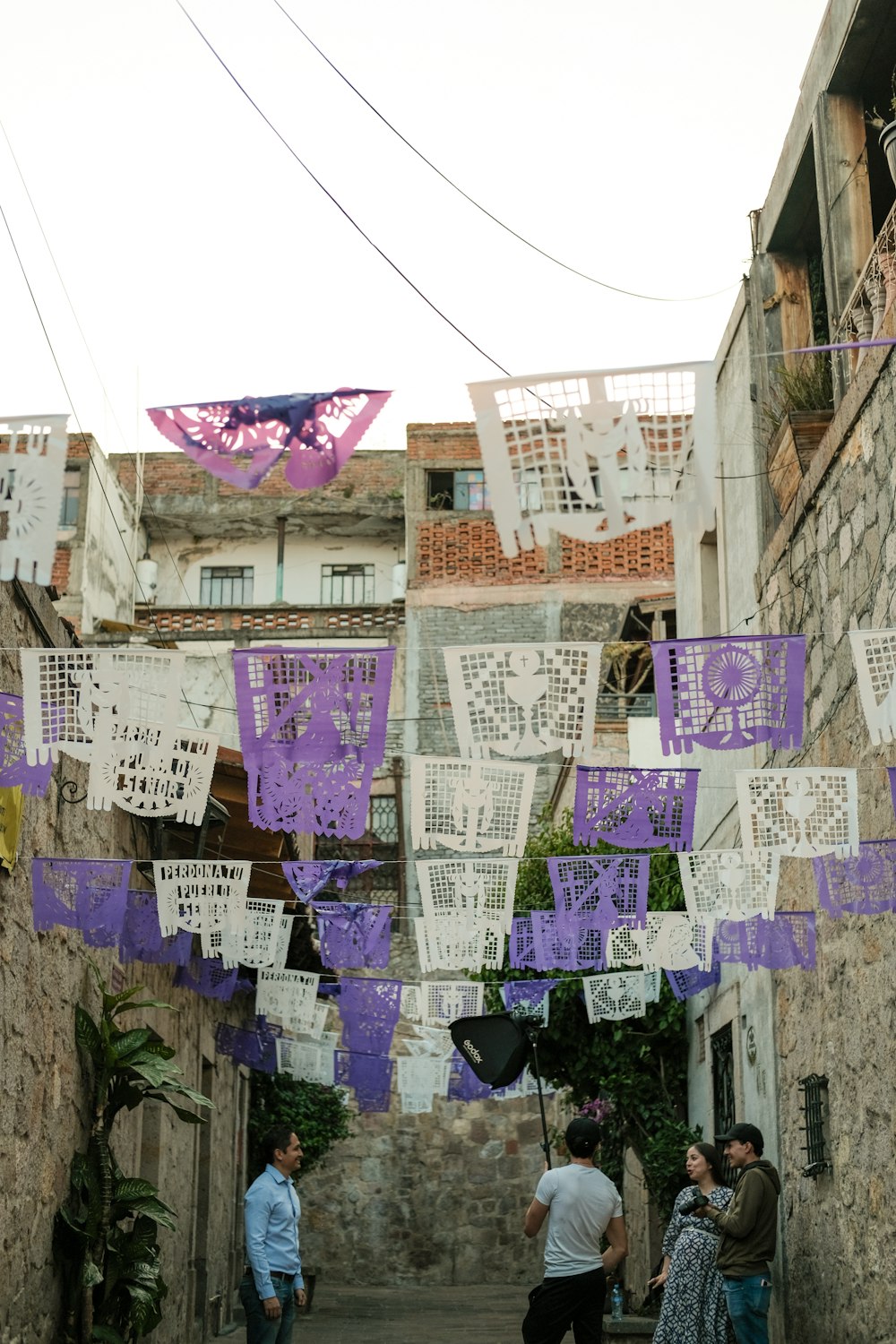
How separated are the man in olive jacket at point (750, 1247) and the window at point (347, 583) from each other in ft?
70.0

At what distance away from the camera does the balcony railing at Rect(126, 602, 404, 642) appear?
2580 cm

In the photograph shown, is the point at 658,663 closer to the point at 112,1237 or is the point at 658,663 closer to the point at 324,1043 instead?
the point at 112,1237

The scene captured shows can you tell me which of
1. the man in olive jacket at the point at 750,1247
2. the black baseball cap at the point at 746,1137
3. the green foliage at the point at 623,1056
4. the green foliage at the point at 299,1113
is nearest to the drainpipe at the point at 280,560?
the green foliage at the point at 299,1113

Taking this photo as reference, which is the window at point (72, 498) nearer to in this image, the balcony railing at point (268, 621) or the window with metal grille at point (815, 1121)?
the balcony railing at point (268, 621)

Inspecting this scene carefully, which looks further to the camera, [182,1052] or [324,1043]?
[324,1043]

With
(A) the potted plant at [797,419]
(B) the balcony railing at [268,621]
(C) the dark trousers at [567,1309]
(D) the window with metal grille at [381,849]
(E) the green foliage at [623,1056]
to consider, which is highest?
(B) the balcony railing at [268,621]

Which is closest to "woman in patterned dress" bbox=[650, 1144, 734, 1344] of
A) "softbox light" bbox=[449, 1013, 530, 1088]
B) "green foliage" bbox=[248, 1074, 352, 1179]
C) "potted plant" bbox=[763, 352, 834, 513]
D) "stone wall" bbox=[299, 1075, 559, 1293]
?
"softbox light" bbox=[449, 1013, 530, 1088]

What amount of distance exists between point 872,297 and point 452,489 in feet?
65.3

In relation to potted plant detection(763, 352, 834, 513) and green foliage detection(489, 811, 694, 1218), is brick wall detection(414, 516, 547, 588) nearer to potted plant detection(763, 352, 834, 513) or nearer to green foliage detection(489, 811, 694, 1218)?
green foliage detection(489, 811, 694, 1218)

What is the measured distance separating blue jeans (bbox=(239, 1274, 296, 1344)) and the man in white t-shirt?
1598mm

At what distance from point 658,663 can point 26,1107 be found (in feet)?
12.0

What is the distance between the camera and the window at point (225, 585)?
93.1ft

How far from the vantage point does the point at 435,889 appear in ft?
27.4

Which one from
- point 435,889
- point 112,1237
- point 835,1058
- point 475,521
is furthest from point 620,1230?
point 475,521
